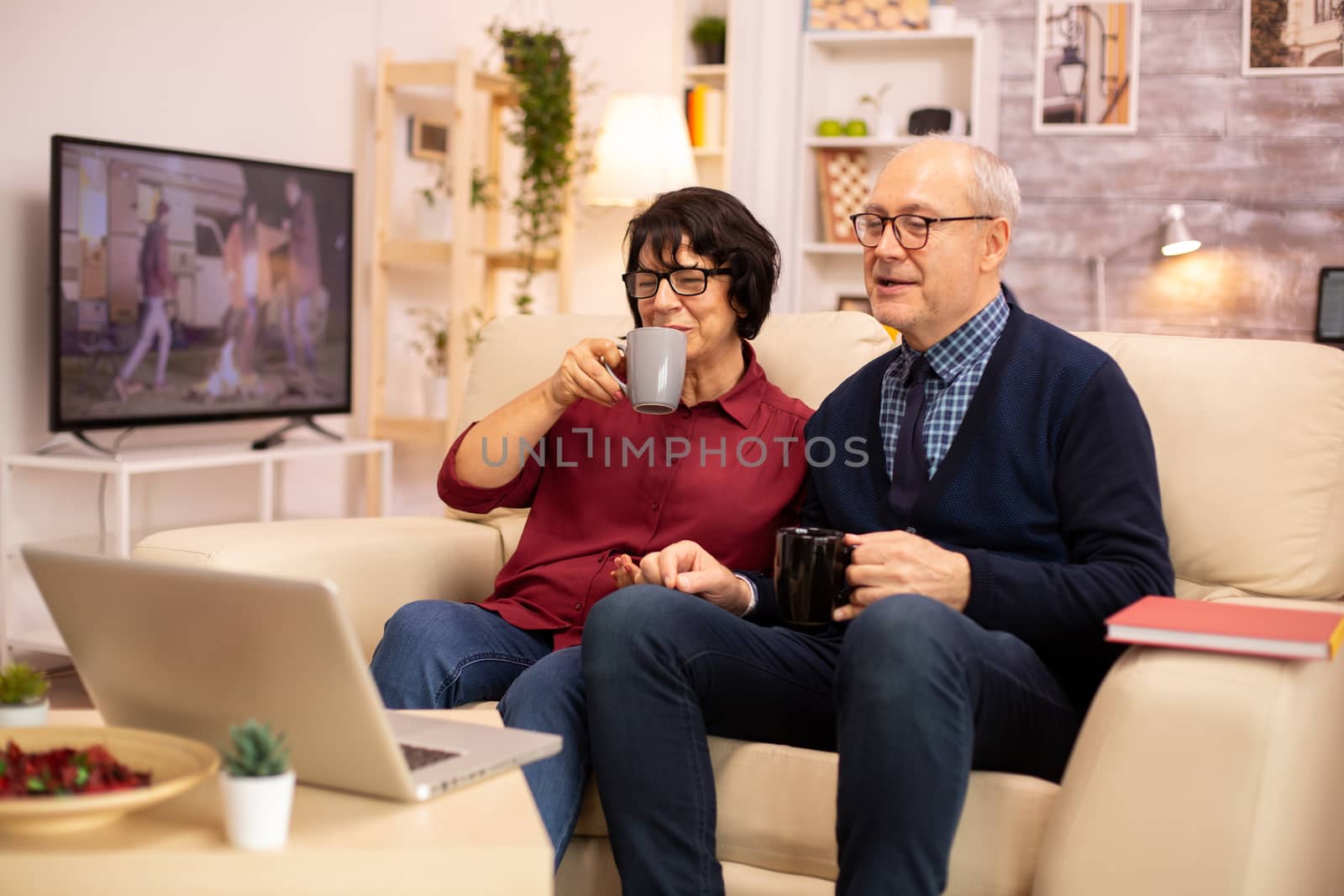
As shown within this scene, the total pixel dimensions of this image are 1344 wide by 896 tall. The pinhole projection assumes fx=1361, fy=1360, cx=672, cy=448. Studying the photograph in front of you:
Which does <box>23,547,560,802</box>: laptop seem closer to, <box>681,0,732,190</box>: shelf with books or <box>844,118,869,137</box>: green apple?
<box>844,118,869,137</box>: green apple

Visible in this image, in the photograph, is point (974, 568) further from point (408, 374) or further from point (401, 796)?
point (408, 374)

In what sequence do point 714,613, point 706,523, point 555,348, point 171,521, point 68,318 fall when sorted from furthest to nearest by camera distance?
point 171,521 → point 68,318 → point 555,348 → point 706,523 → point 714,613

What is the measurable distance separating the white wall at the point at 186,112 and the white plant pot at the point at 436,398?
9.4 inches

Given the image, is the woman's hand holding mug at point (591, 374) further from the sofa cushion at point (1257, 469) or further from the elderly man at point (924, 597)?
the sofa cushion at point (1257, 469)

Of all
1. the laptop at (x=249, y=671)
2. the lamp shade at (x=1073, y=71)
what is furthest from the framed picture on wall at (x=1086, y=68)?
the laptop at (x=249, y=671)

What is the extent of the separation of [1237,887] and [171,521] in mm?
3048

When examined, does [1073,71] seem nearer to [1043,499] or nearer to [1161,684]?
[1043,499]

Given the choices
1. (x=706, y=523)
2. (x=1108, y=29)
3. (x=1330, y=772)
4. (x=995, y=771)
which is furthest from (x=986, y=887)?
(x=1108, y=29)

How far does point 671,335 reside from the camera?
5.59 feet

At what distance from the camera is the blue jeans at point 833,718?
1309mm

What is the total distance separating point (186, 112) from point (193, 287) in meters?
0.52

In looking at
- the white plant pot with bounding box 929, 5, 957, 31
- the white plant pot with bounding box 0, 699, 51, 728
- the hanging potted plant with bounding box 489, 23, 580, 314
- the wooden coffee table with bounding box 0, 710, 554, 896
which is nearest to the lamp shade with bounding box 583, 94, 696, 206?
the hanging potted plant with bounding box 489, 23, 580, 314

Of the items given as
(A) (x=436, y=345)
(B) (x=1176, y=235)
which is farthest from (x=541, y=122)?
(B) (x=1176, y=235)

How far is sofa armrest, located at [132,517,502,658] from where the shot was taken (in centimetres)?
182
